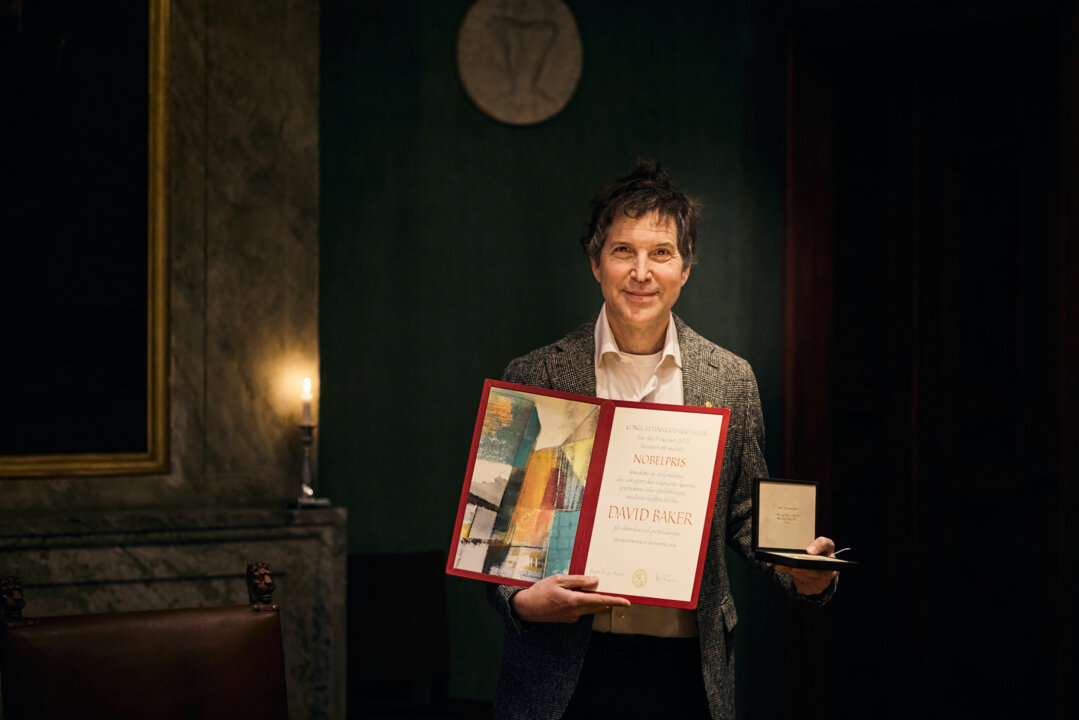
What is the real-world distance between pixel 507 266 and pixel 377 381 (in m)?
0.63

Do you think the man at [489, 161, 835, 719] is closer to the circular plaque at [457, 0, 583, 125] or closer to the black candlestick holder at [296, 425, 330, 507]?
the black candlestick holder at [296, 425, 330, 507]

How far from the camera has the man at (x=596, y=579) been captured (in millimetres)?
1772

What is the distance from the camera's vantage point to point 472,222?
348 cm

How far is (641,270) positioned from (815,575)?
25.6 inches

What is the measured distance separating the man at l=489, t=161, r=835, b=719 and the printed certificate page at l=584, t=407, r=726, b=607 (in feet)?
0.24

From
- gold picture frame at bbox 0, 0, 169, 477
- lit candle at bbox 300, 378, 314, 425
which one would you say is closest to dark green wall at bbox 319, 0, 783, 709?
lit candle at bbox 300, 378, 314, 425

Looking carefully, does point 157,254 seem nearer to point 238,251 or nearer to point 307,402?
point 238,251

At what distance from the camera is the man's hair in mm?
1863

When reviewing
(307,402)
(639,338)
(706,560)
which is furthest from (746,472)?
(307,402)

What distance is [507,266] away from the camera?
11.5 feet

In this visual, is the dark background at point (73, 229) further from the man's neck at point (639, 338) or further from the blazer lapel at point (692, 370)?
the blazer lapel at point (692, 370)

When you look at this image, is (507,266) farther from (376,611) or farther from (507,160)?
(376,611)

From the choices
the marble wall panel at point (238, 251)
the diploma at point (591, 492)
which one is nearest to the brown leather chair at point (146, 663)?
the diploma at point (591, 492)

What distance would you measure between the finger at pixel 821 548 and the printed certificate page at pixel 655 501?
0.64 ft
